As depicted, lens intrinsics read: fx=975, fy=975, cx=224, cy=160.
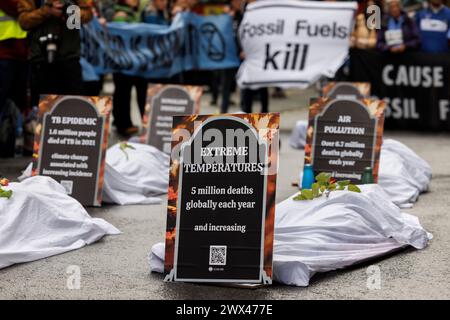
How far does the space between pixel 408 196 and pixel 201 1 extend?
46.1ft

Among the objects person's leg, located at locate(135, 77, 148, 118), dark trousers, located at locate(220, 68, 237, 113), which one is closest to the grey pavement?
person's leg, located at locate(135, 77, 148, 118)

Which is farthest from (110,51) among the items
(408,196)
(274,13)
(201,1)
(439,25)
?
(201,1)

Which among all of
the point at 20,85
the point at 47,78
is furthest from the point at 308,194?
the point at 20,85

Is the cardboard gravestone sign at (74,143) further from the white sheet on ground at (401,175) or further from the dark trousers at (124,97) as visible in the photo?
the dark trousers at (124,97)

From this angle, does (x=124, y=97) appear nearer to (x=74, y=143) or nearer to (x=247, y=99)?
(x=247, y=99)

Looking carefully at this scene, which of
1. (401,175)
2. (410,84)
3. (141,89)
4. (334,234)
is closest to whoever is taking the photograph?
(334,234)

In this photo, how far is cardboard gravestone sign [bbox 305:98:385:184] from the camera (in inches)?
360

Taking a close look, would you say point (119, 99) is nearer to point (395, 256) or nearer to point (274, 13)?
point (274, 13)

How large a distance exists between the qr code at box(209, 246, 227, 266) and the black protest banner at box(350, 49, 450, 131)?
9926mm

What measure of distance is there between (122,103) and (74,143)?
217 inches

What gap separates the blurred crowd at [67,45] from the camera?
34.8 ft

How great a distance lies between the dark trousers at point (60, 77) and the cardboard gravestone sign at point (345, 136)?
2.88 metres

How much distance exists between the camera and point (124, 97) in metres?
14.7
